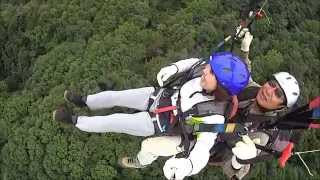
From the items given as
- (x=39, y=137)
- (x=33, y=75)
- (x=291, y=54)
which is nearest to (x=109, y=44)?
(x=33, y=75)

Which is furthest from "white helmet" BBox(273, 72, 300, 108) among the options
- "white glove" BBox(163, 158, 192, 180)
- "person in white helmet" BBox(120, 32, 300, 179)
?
"white glove" BBox(163, 158, 192, 180)

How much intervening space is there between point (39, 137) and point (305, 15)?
1169 cm

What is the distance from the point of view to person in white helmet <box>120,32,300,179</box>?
14.8 feet

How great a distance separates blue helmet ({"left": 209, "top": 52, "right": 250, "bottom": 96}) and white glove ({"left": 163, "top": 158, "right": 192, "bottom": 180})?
28.6 inches

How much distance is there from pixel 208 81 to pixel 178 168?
81 cm

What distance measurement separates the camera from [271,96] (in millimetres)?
4500

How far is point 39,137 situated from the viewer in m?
14.8

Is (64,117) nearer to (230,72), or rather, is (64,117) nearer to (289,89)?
(230,72)

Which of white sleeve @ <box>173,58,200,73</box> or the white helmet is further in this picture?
white sleeve @ <box>173,58,200,73</box>

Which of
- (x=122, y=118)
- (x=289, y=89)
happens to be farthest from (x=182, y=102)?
(x=289, y=89)

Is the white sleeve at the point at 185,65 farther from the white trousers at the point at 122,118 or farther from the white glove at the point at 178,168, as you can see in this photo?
the white glove at the point at 178,168

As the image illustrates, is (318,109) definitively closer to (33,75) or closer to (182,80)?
(182,80)

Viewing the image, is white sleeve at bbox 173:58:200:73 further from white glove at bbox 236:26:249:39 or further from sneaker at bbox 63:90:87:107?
sneaker at bbox 63:90:87:107

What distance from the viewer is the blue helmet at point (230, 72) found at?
14.8ft
